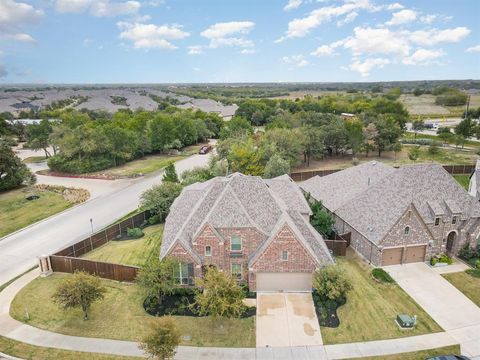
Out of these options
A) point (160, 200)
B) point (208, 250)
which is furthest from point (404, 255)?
point (160, 200)

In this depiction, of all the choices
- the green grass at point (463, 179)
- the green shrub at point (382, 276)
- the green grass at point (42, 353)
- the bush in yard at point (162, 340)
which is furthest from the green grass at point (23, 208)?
the green grass at point (463, 179)

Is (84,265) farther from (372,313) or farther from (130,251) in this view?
(372,313)

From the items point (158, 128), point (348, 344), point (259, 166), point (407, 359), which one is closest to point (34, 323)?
point (348, 344)

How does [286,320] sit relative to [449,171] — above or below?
below

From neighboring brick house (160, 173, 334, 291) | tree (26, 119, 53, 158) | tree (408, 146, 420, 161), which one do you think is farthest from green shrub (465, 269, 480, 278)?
tree (26, 119, 53, 158)

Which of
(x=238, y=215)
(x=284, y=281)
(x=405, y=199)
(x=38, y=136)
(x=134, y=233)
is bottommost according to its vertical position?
(x=134, y=233)

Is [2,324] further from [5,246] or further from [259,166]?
[259,166]
